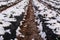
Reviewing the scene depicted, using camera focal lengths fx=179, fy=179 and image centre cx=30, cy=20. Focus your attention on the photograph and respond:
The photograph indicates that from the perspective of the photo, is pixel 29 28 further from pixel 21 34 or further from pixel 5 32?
pixel 5 32

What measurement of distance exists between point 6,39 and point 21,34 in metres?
2.37

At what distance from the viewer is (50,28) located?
10375 mm

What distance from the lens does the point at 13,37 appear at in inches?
368

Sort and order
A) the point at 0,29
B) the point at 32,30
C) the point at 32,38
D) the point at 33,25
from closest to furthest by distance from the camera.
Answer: the point at 0,29 < the point at 32,38 < the point at 32,30 < the point at 33,25

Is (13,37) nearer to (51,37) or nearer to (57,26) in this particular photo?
(51,37)

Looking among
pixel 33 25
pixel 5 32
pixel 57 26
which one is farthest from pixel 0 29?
pixel 33 25

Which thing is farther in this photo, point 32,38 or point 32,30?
point 32,30

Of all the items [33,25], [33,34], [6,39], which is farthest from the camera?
[33,25]

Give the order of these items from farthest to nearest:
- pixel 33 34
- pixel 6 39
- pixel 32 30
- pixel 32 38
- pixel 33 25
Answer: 1. pixel 33 25
2. pixel 32 30
3. pixel 33 34
4. pixel 32 38
5. pixel 6 39

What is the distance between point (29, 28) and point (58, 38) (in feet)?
12.4

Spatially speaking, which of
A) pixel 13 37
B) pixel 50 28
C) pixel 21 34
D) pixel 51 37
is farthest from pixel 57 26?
pixel 13 37

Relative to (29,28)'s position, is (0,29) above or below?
above

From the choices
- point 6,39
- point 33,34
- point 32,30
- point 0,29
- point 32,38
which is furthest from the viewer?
point 32,30

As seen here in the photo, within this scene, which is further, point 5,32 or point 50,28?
point 50,28
